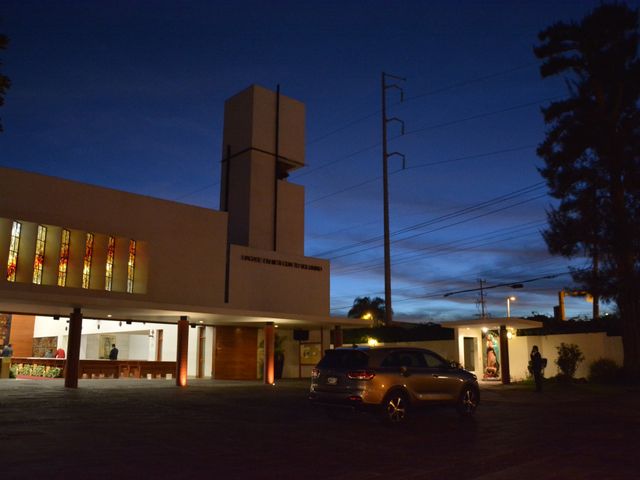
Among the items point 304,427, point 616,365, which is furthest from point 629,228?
point 304,427

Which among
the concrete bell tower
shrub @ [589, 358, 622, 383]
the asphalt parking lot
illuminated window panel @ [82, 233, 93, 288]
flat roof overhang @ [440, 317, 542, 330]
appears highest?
the concrete bell tower

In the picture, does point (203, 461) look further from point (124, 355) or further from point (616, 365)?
point (124, 355)

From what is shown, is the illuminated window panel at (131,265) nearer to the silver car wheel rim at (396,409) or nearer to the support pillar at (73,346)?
the support pillar at (73,346)

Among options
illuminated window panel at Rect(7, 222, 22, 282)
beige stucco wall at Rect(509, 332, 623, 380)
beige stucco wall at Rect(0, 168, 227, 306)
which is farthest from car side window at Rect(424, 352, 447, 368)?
beige stucco wall at Rect(509, 332, 623, 380)

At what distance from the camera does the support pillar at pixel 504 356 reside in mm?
27281

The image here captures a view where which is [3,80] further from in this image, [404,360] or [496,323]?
[496,323]

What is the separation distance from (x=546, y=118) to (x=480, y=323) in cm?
998

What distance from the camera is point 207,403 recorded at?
16.0 m

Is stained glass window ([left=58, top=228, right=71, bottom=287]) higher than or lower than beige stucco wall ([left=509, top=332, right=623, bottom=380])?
higher

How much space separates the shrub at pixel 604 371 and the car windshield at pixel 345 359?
17601 millimetres

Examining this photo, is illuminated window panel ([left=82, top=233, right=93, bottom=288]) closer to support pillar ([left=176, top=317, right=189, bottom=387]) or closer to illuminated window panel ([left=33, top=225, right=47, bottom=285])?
illuminated window panel ([left=33, top=225, right=47, bottom=285])

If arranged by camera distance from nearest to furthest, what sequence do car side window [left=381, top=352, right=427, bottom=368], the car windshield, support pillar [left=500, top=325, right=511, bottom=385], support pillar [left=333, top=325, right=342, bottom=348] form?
the car windshield → car side window [left=381, top=352, right=427, bottom=368] → support pillar [left=500, top=325, right=511, bottom=385] → support pillar [left=333, top=325, right=342, bottom=348]

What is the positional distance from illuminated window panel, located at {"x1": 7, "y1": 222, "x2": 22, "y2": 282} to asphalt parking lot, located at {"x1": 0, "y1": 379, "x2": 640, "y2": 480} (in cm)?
710

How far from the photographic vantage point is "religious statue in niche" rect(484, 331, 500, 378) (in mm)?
29600
